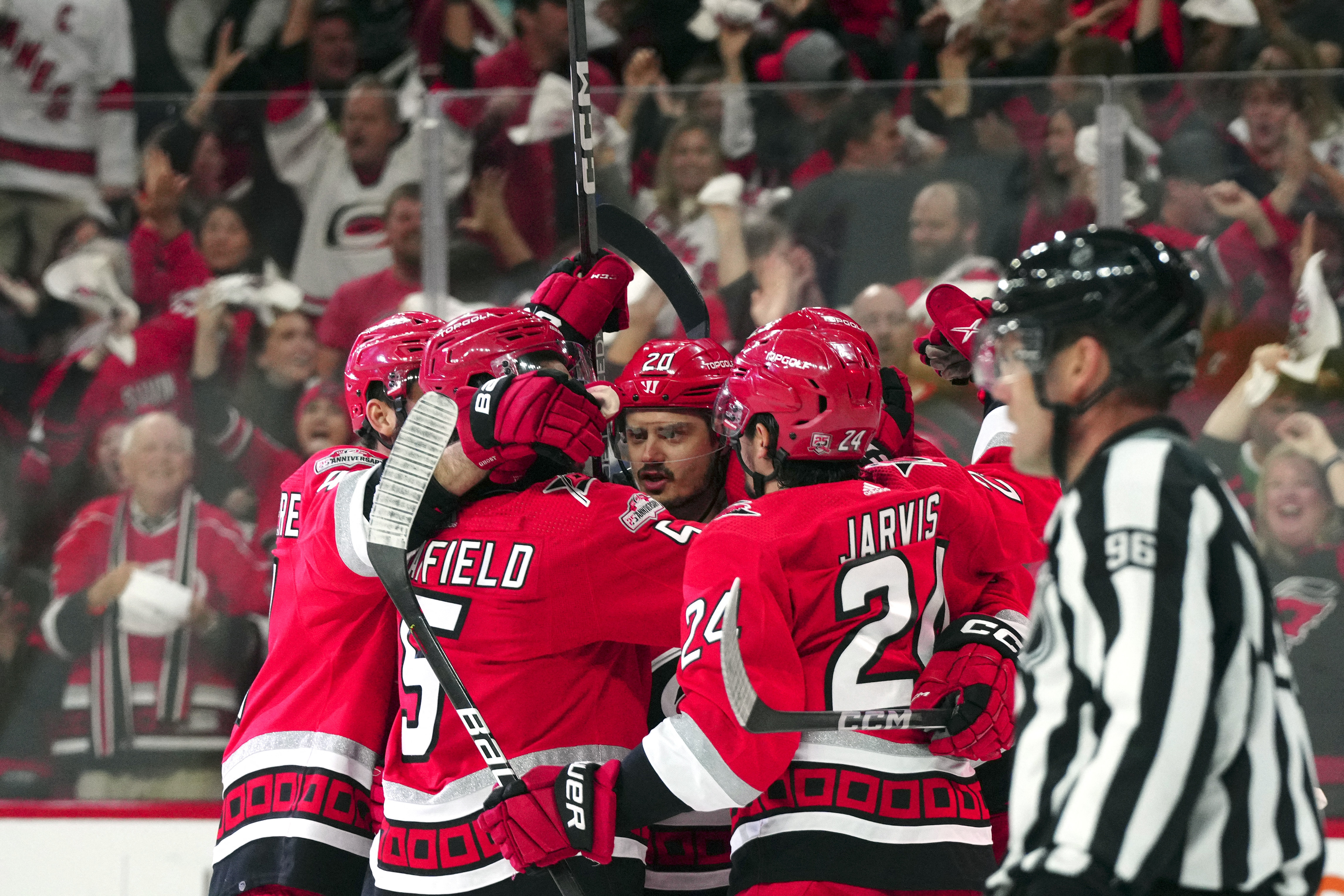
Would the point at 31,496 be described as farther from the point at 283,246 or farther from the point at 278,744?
the point at 278,744

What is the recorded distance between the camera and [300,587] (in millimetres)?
2203

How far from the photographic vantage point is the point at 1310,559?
3650mm

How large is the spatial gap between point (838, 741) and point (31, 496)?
3.09 m

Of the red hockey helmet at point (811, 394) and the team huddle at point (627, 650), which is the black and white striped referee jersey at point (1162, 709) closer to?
the team huddle at point (627, 650)

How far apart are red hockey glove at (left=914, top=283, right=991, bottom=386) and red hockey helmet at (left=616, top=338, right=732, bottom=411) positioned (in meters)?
Answer: 0.37

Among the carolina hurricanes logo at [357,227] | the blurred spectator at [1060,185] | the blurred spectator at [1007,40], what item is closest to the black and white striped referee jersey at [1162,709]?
the blurred spectator at [1060,185]

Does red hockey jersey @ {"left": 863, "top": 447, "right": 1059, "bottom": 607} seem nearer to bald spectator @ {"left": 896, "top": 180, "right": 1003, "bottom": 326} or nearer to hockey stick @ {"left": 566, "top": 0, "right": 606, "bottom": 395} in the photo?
hockey stick @ {"left": 566, "top": 0, "right": 606, "bottom": 395}

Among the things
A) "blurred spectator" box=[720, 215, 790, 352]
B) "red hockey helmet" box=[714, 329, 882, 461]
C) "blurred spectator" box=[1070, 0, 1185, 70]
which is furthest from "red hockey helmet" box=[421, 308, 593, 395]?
"blurred spectator" box=[1070, 0, 1185, 70]

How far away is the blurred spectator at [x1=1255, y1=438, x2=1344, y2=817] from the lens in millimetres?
3557

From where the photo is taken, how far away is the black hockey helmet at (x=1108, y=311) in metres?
1.34

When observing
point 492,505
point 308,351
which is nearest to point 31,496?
point 308,351

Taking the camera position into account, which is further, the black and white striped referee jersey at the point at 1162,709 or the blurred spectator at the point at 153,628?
the blurred spectator at the point at 153,628

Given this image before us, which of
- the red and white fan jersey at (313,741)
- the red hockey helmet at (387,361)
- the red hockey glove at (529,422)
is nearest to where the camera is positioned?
the red hockey glove at (529,422)

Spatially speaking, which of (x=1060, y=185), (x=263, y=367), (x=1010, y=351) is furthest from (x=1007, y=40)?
(x=1010, y=351)
